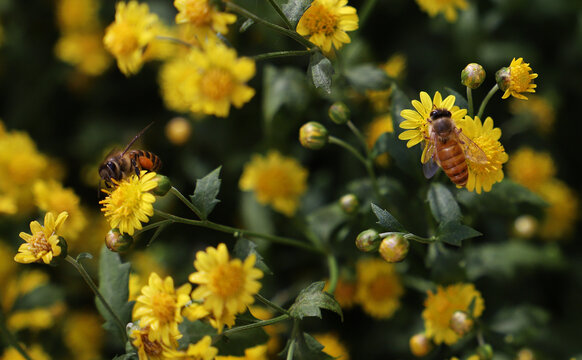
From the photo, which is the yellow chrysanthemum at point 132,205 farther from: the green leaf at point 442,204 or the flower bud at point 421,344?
the flower bud at point 421,344

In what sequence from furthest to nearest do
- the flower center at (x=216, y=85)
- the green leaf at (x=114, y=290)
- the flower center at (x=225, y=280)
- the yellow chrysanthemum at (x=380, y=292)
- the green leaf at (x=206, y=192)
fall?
the yellow chrysanthemum at (x=380, y=292) → the flower center at (x=216, y=85) → the green leaf at (x=114, y=290) → the green leaf at (x=206, y=192) → the flower center at (x=225, y=280)

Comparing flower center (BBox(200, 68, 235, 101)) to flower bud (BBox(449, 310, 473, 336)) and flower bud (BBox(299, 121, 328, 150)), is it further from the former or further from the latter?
flower bud (BBox(449, 310, 473, 336))

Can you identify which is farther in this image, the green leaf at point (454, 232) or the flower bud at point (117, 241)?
the flower bud at point (117, 241)

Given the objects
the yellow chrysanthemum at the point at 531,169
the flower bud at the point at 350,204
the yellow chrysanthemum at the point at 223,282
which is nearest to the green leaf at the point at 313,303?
the yellow chrysanthemum at the point at 223,282

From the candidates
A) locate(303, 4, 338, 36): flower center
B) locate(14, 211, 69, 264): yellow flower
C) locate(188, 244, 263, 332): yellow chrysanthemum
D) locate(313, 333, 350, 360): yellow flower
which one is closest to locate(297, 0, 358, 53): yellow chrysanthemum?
locate(303, 4, 338, 36): flower center

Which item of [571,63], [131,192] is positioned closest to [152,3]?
[131,192]

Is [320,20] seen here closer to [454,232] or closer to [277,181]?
[454,232]
